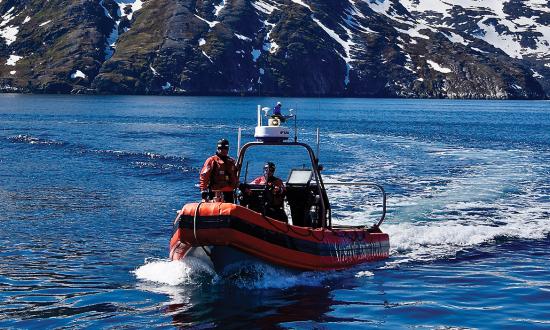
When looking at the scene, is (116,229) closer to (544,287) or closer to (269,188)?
(269,188)

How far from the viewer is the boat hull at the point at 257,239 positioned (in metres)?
16.5

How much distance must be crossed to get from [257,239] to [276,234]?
0.62 meters

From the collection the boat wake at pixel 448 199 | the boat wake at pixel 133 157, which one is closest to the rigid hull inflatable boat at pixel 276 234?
the boat wake at pixel 448 199

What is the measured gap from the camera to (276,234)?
1752 centimetres

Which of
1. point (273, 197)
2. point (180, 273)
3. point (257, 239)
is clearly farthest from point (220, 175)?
point (180, 273)

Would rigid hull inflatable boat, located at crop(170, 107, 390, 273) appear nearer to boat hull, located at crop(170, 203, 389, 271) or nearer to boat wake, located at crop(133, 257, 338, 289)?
boat hull, located at crop(170, 203, 389, 271)

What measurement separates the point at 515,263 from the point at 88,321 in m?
11.7

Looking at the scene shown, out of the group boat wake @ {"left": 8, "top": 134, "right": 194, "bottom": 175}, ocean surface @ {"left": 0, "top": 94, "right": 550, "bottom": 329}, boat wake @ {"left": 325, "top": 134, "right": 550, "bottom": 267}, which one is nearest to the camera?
ocean surface @ {"left": 0, "top": 94, "right": 550, "bottom": 329}

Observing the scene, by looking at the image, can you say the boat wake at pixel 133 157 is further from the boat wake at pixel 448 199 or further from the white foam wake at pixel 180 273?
the white foam wake at pixel 180 273

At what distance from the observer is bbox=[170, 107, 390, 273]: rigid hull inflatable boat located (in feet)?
54.1

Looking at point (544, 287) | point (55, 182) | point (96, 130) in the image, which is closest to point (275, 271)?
point (544, 287)

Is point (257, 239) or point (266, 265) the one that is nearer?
point (257, 239)

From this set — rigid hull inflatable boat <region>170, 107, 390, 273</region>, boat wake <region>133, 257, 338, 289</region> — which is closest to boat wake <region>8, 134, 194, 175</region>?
rigid hull inflatable boat <region>170, 107, 390, 273</region>

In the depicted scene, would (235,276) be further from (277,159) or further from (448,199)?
(277,159)
